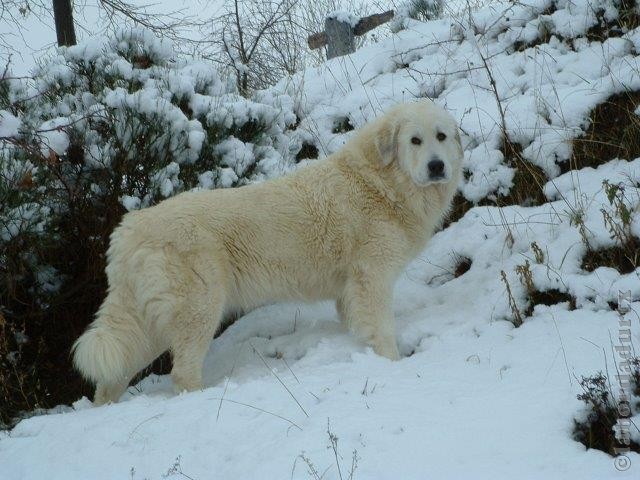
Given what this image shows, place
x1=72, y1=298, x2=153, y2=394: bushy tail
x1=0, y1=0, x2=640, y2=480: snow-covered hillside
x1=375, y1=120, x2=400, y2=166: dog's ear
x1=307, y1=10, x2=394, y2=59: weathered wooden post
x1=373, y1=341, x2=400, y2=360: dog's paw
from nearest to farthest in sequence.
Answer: x1=0, y1=0, x2=640, y2=480: snow-covered hillside
x1=72, y1=298, x2=153, y2=394: bushy tail
x1=373, y1=341, x2=400, y2=360: dog's paw
x1=375, y1=120, x2=400, y2=166: dog's ear
x1=307, y1=10, x2=394, y2=59: weathered wooden post

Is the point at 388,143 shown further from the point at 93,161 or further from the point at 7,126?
the point at 7,126

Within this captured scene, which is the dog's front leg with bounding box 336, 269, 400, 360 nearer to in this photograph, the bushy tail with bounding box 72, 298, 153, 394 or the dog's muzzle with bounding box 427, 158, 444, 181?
the dog's muzzle with bounding box 427, 158, 444, 181

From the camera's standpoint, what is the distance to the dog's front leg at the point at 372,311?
406 centimetres

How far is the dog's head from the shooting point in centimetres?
427

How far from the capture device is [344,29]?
9.05 m

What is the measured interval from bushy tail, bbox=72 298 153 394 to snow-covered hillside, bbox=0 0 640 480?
22cm

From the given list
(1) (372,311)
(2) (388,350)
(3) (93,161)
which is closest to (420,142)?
(1) (372,311)

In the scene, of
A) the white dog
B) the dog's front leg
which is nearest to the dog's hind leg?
the white dog

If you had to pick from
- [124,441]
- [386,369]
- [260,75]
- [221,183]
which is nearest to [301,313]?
[221,183]

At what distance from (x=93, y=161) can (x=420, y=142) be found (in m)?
2.34

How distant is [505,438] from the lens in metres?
2.61

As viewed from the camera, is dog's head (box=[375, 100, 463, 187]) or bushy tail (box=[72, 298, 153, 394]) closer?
bushy tail (box=[72, 298, 153, 394])

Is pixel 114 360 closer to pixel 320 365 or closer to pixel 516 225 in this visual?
pixel 320 365

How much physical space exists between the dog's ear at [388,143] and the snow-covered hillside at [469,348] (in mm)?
1060
